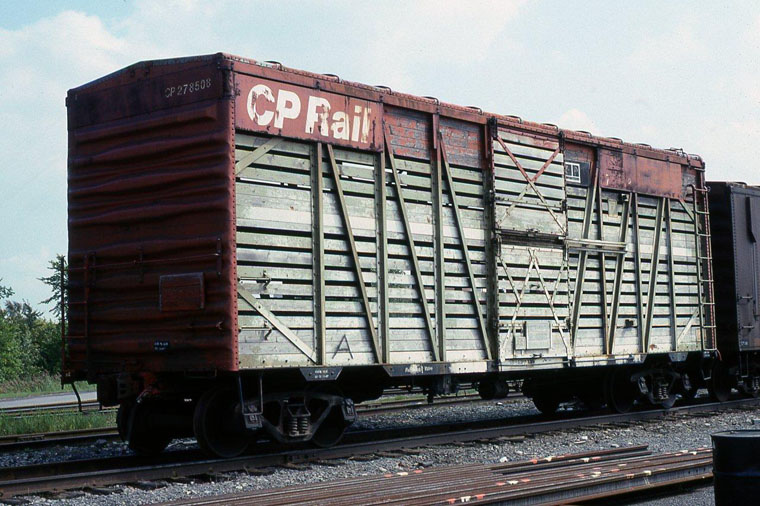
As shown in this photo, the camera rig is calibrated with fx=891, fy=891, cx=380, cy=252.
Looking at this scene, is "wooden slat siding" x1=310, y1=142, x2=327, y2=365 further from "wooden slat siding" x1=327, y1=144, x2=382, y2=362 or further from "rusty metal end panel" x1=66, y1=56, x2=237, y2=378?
"rusty metal end panel" x1=66, y1=56, x2=237, y2=378

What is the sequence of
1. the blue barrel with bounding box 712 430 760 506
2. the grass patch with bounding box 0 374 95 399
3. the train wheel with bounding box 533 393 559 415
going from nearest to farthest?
1. the blue barrel with bounding box 712 430 760 506
2. the train wheel with bounding box 533 393 559 415
3. the grass patch with bounding box 0 374 95 399

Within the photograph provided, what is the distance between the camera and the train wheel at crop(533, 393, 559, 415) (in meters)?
13.8

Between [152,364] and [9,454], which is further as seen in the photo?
[9,454]

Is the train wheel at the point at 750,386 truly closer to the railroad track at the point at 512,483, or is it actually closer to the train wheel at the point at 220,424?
the railroad track at the point at 512,483

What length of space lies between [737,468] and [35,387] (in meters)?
29.4

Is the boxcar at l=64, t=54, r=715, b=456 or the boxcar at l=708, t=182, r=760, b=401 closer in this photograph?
the boxcar at l=64, t=54, r=715, b=456

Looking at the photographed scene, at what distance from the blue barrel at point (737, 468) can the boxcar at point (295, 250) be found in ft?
15.5

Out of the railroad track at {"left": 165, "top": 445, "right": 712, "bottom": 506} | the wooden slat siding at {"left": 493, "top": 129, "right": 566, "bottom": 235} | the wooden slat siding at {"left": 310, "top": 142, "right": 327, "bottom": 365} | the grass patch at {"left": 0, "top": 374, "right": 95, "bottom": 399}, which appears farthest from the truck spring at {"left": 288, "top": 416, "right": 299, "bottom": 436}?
the grass patch at {"left": 0, "top": 374, "right": 95, "bottom": 399}

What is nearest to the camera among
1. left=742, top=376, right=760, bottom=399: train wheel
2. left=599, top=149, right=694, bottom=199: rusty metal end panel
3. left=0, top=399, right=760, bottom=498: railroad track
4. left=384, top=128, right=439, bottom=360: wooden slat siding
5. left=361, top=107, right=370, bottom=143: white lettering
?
left=0, top=399, right=760, bottom=498: railroad track

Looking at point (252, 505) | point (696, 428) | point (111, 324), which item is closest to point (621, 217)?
point (696, 428)

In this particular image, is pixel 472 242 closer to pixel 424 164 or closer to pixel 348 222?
pixel 424 164

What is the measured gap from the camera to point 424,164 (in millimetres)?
10641

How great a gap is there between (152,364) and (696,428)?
725 centimetres

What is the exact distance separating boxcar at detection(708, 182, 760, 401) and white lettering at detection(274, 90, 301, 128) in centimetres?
905
